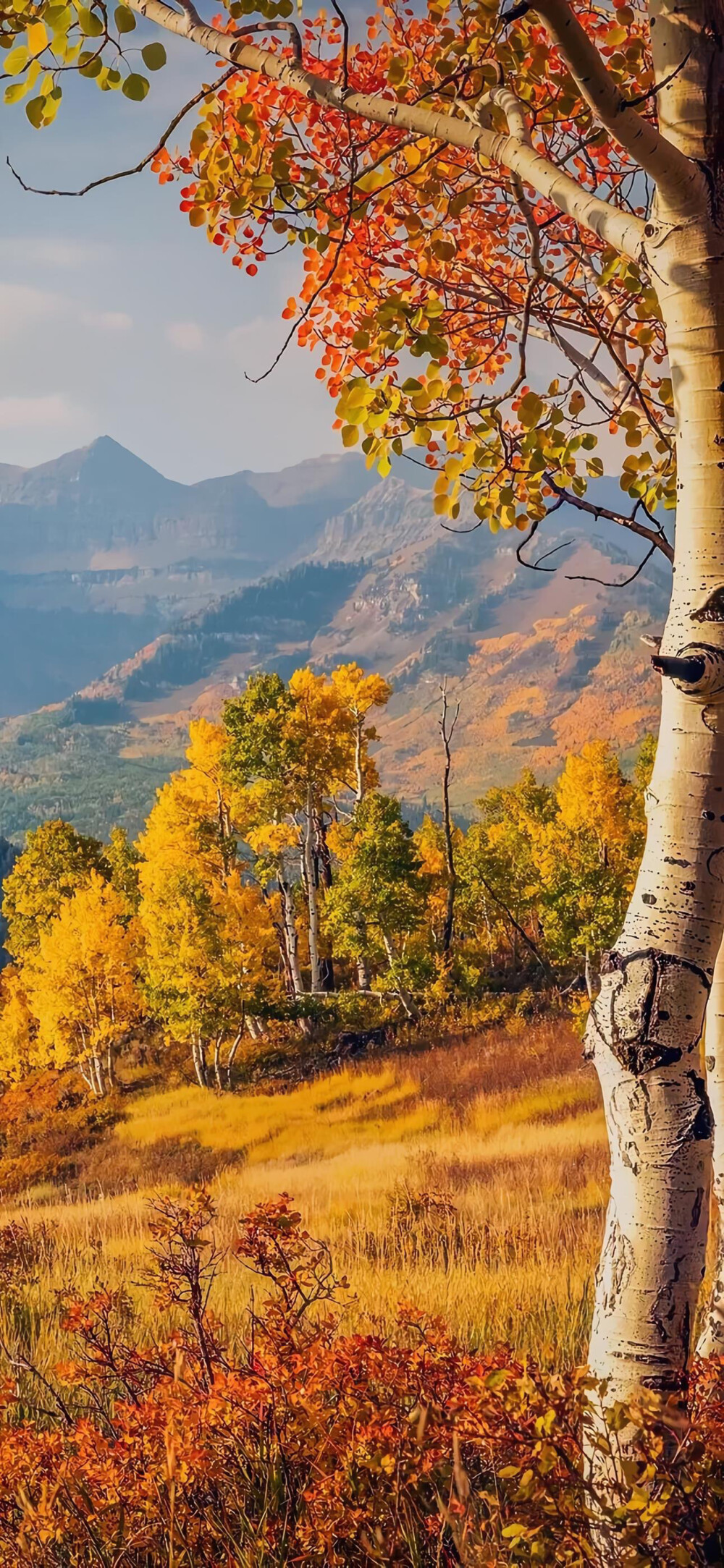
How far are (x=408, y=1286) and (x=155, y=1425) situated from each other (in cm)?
288

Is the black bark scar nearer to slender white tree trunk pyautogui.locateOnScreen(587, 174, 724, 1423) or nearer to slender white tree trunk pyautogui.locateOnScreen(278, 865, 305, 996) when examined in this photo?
slender white tree trunk pyautogui.locateOnScreen(587, 174, 724, 1423)

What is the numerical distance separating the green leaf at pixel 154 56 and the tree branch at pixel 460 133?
363 millimetres

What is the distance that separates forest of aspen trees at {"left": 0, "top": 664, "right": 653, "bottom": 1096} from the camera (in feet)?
85.2

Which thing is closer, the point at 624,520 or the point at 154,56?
the point at 154,56

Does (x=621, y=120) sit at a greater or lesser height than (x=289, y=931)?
greater

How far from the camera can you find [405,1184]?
10.3 metres

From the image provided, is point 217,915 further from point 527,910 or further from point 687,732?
point 687,732

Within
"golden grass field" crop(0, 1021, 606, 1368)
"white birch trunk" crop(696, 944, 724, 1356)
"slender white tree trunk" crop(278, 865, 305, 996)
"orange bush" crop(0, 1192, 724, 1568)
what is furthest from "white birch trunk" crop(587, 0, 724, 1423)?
"slender white tree trunk" crop(278, 865, 305, 996)

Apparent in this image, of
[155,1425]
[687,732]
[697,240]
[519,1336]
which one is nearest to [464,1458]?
[155,1425]

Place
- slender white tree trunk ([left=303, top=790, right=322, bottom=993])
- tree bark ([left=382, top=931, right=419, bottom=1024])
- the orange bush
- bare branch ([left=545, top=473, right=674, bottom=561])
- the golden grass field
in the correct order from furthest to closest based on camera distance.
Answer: slender white tree trunk ([left=303, top=790, right=322, bottom=993]) → tree bark ([left=382, top=931, right=419, bottom=1024]) → the golden grass field → bare branch ([left=545, top=473, right=674, bottom=561]) → the orange bush

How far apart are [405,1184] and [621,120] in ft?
33.9

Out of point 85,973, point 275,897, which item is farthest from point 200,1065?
point 275,897

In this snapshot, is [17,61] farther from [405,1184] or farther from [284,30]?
[405,1184]

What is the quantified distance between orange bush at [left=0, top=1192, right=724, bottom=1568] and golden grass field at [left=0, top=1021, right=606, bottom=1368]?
0.47m
